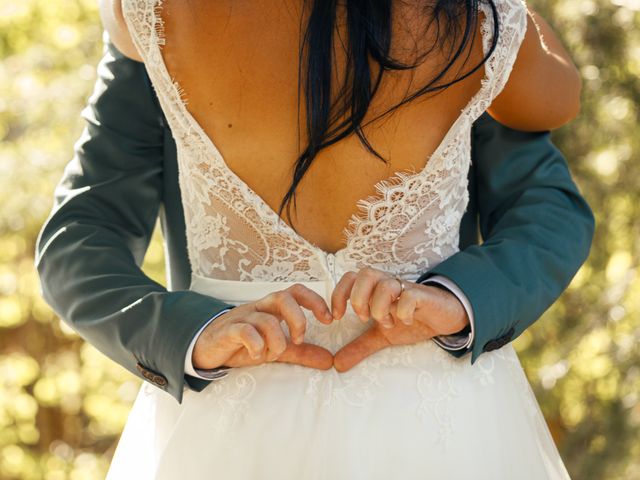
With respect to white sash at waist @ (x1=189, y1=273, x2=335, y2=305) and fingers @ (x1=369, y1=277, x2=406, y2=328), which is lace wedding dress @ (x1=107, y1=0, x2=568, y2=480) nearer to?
white sash at waist @ (x1=189, y1=273, x2=335, y2=305)

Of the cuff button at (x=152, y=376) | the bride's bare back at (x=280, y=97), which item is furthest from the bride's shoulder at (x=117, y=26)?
the cuff button at (x=152, y=376)

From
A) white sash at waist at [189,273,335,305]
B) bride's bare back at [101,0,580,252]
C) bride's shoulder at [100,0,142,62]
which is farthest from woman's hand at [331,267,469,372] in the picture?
bride's shoulder at [100,0,142,62]

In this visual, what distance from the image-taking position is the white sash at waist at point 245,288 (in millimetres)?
1512

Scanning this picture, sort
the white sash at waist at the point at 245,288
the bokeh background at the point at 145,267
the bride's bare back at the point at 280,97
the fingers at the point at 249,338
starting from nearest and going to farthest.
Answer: the fingers at the point at 249,338
the bride's bare back at the point at 280,97
the white sash at waist at the point at 245,288
the bokeh background at the point at 145,267

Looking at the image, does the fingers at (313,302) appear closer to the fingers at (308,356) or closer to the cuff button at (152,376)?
the fingers at (308,356)

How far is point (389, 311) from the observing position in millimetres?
1292

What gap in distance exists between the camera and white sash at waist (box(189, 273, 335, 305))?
1.51m

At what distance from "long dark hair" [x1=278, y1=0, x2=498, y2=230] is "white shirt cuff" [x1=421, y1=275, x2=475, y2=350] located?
0.22 metres

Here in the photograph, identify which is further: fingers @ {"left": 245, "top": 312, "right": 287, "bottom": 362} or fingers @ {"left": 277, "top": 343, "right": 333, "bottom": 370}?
fingers @ {"left": 277, "top": 343, "right": 333, "bottom": 370}

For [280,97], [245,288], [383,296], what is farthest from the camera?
[245,288]

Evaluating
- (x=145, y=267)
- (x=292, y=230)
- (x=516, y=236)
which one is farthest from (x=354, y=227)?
(x=145, y=267)

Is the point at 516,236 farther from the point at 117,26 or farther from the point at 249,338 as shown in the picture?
the point at 117,26

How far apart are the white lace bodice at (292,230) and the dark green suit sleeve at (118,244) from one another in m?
0.13

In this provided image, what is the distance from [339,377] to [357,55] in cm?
51
